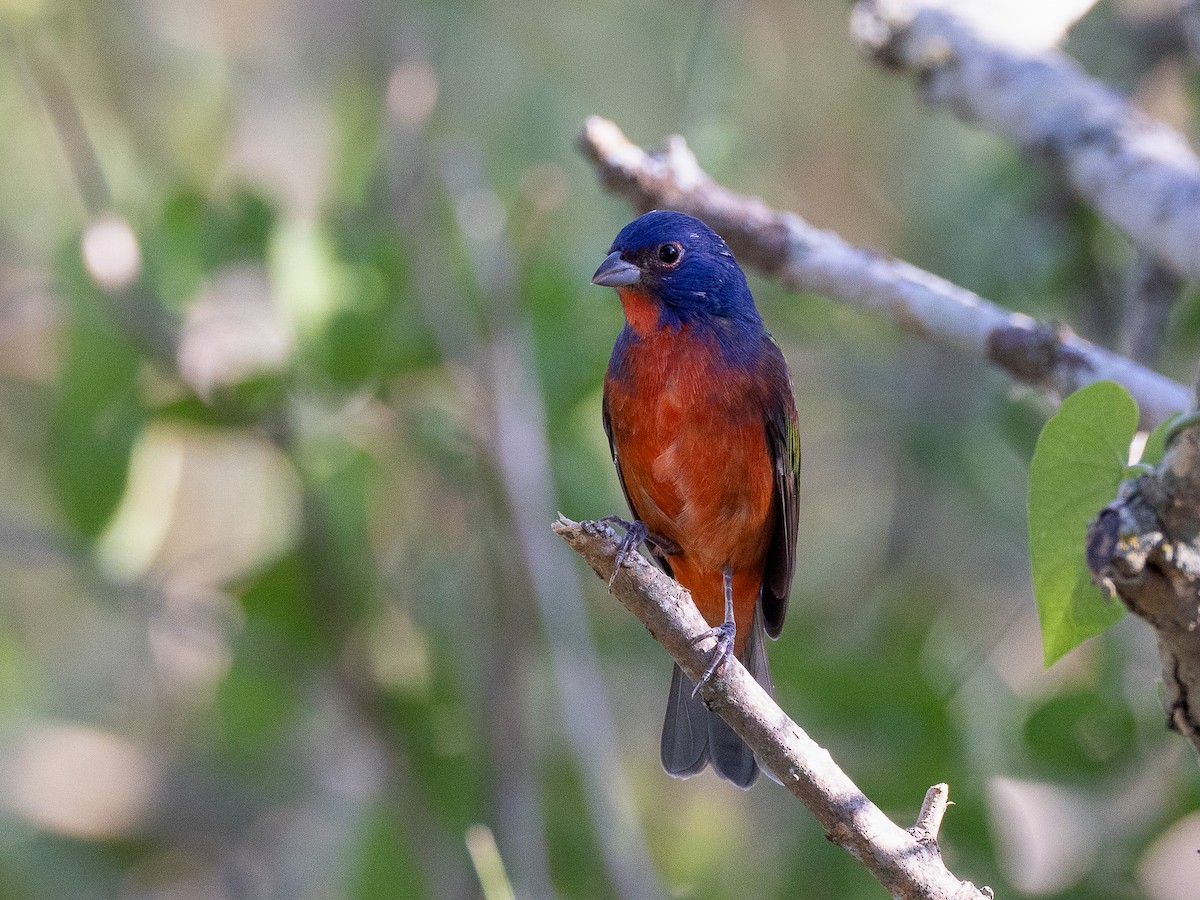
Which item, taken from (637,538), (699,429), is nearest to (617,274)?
(699,429)

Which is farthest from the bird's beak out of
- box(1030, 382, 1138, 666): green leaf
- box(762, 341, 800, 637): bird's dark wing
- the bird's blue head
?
box(1030, 382, 1138, 666): green leaf

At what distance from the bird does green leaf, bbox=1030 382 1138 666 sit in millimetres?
1527

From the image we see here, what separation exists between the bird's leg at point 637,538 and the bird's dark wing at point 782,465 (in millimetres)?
308

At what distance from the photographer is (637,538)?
11.8 feet

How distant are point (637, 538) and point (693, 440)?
0.39 metres

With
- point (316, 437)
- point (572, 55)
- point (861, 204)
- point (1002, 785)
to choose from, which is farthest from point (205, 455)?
point (1002, 785)

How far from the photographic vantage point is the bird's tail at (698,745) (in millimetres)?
3936

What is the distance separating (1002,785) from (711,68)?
336 centimetres

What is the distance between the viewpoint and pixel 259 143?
755 centimetres

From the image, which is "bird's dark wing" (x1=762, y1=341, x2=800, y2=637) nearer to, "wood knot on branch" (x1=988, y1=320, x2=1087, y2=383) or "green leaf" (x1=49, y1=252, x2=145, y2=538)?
"wood knot on branch" (x1=988, y1=320, x2=1087, y2=383)

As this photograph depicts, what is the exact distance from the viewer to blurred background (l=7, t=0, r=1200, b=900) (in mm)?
4836

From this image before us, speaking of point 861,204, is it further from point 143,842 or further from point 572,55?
point 143,842

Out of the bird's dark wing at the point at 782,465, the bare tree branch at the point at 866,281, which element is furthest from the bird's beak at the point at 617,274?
the bird's dark wing at the point at 782,465

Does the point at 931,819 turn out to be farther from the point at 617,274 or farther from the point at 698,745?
the point at 617,274
